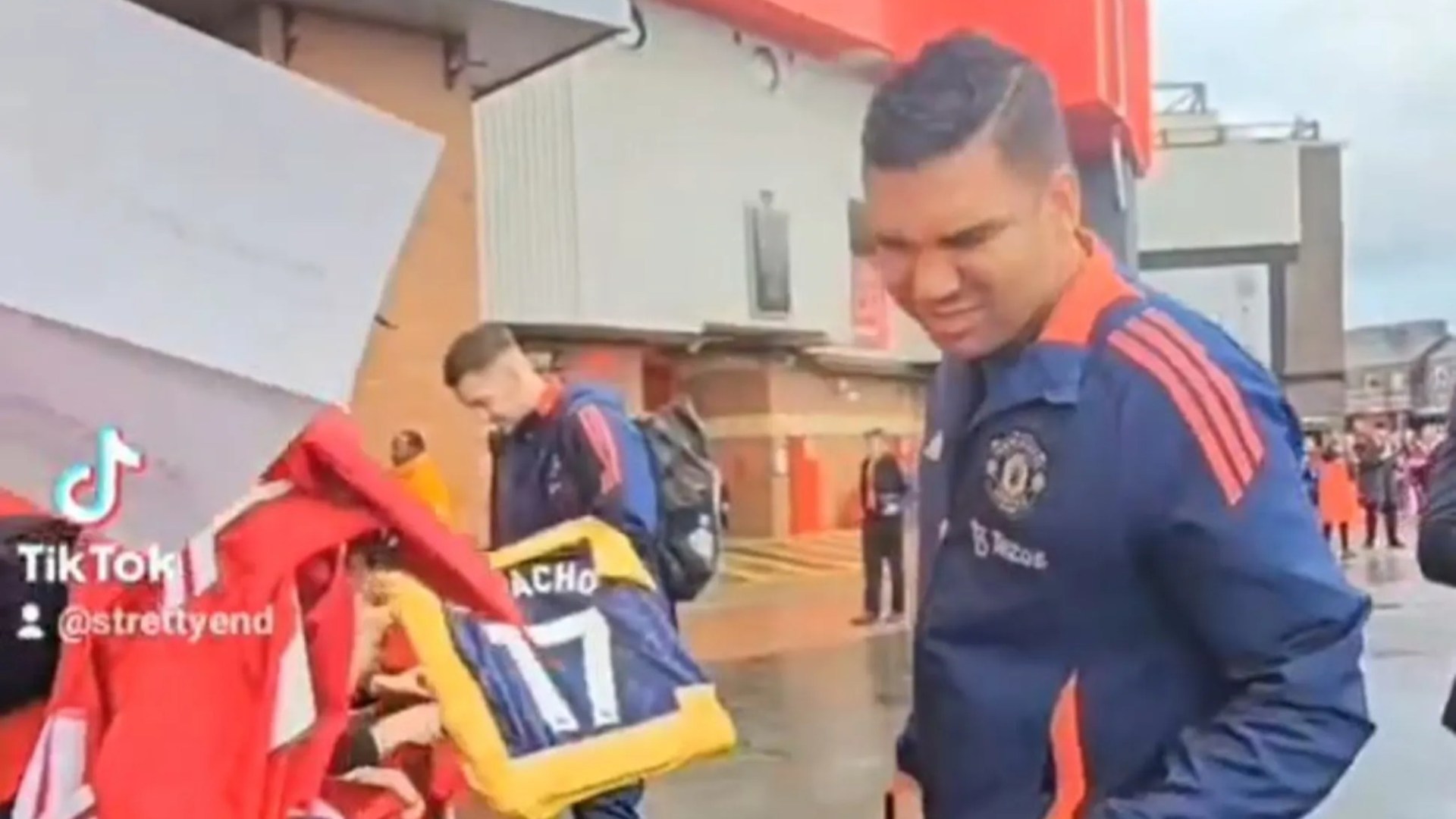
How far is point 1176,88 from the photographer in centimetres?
5584

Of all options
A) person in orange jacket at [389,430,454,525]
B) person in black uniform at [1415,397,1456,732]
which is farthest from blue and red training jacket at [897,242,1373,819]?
person in orange jacket at [389,430,454,525]

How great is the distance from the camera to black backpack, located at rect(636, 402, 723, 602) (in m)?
4.64

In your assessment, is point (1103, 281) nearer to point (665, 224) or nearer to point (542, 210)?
point (542, 210)

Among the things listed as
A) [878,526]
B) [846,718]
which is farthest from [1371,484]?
[846,718]

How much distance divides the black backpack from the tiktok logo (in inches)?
111

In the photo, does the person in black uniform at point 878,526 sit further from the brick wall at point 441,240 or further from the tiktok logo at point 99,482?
the tiktok logo at point 99,482

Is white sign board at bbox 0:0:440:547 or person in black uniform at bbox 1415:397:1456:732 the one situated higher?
white sign board at bbox 0:0:440:547

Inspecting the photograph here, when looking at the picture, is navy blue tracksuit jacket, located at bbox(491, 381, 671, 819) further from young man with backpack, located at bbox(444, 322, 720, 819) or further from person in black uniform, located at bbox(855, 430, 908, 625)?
person in black uniform, located at bbox(855, 430, 908, 625)

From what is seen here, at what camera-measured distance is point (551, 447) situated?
15.0 ft

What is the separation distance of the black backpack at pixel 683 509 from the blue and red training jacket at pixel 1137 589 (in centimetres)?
259

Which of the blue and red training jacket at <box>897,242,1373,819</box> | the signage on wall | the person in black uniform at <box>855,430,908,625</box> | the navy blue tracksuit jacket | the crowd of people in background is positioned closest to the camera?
the blue and red training jacket at <box>897,242,1373,819</box>

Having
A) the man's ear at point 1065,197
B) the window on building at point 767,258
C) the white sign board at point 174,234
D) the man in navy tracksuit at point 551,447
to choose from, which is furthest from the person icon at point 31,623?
the window on building at point 767,258

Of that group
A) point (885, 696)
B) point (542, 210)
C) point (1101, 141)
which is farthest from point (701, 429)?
point (1101, 141)

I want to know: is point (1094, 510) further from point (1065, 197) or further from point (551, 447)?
point (551, 447)
